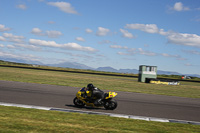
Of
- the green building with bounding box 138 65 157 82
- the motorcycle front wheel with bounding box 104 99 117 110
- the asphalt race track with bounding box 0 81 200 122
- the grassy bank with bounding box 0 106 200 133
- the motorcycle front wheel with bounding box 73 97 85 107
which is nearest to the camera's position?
the grassy bank with bounding box 0 106 200 133

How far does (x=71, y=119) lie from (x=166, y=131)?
3.28m

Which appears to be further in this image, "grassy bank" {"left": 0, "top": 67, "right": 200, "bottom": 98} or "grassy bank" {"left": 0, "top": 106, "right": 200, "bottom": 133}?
"grassy bank" {"left": 0, "top": 67, "right": 200, "bottom": 98}

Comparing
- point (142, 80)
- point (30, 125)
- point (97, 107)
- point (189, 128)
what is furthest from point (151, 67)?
point (30, 125)

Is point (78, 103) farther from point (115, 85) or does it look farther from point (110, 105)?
point (115, 85)

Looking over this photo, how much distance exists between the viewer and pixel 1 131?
6.01 meters

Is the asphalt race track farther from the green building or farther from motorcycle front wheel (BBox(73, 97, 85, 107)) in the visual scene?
the green building

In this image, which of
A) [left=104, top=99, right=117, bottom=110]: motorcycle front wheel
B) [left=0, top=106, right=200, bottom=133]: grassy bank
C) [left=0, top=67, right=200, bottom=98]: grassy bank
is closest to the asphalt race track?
[left=104, top=99, right=117, bottom=110]: motorcycle front wheel

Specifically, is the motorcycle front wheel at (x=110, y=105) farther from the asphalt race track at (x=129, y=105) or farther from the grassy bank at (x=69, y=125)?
the grassy bank at (x=69, y=125)

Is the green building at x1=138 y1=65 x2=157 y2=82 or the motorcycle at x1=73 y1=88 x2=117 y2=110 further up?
the green building at x1=138 y1=65 x2=157 y2=82

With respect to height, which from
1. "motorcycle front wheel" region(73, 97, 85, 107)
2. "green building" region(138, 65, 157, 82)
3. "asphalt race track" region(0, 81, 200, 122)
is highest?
"green building" region(138, 65, 157, 82)

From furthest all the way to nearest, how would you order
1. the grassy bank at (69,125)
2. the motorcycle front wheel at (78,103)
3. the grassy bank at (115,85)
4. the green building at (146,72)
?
the green building at (146,72) → the grassy bank at (115,85) → the motorcycle front wheel at (78,103) → the grassy bank at (69,125)

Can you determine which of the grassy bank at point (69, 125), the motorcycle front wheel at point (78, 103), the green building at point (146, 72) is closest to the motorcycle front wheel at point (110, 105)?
the motorcycle front wheel at point (78, 103)

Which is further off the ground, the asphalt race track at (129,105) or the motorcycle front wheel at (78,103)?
the motorcycle front wheel at (78,103)

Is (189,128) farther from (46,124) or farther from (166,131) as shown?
(46,124)
